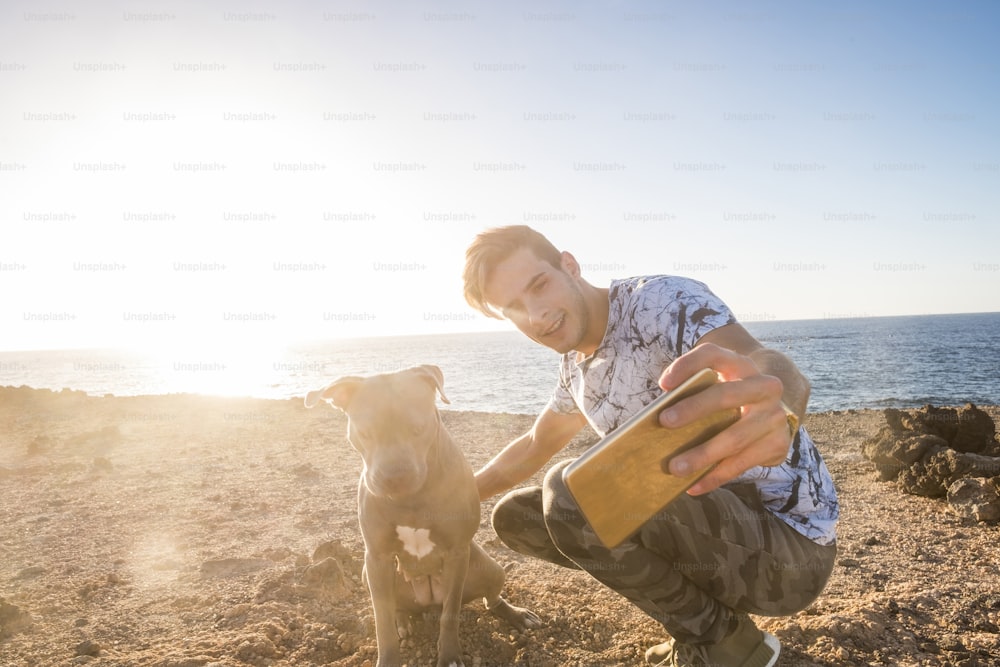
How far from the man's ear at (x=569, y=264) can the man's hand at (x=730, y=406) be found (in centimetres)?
186

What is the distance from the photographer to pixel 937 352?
51.2 m

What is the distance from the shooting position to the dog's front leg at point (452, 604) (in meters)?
3.27

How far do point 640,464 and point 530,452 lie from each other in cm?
223

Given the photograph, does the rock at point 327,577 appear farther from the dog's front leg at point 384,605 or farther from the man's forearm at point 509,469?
the man's forearm at point 509,469

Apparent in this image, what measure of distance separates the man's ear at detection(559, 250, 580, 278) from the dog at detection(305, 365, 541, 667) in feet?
3.87

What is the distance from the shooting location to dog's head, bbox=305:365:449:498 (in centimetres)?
312

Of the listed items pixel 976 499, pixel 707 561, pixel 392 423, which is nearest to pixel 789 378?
pixel 707 561

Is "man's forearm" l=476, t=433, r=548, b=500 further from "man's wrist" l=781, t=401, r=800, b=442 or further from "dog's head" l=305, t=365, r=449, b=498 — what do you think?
"man's wrist" l=781, t=401, r=800, b=442

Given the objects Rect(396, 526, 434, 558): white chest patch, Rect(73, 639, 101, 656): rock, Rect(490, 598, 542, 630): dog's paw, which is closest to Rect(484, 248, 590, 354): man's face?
Rect(396, 526, 434, 558): white chest patch

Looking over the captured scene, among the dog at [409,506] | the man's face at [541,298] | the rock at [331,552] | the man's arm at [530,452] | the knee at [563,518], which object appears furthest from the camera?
the rock at [331,552]

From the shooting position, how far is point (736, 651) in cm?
279

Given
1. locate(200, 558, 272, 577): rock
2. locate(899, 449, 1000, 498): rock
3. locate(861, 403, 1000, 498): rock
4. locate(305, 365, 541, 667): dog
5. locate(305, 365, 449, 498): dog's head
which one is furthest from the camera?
locate(861, 403, 1000, 498): rock

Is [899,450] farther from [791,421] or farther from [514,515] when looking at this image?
[791,421]

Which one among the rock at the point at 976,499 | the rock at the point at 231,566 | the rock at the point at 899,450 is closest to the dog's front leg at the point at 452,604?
the rock at the point at 231,566
